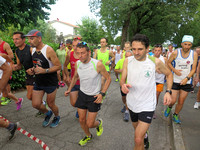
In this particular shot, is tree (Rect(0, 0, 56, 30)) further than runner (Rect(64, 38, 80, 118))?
Yes

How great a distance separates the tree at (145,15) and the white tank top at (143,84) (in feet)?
59.1

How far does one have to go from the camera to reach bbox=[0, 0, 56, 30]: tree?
8482 mm

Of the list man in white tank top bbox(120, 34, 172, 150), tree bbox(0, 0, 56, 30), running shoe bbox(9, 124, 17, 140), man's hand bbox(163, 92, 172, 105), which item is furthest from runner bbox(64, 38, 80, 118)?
tree bbox(0, 0, 56, 30)

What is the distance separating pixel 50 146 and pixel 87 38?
105 ft

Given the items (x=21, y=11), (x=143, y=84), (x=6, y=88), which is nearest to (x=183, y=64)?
(x=143, y=84)

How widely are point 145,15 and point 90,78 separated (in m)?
28.3

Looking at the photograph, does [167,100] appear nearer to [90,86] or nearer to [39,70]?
[90,86]

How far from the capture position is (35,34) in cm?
337

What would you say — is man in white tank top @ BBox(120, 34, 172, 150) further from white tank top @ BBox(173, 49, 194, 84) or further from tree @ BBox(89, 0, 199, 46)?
tree @ BBox(89, 0, 199, 46)

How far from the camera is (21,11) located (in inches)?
375

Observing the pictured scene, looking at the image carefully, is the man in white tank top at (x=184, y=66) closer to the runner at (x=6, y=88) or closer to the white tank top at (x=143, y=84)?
the white tank top at (x=143, y=84)

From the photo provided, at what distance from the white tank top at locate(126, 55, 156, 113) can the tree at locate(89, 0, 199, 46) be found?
1801cm

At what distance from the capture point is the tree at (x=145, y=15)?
19.4 metres

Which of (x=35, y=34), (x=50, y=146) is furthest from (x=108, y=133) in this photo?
(x=35, y=34)
